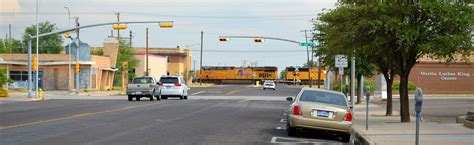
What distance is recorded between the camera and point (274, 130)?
20250 mm

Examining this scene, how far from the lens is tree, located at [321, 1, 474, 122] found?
70.6 ft

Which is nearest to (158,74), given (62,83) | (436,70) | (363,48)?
(62,83)

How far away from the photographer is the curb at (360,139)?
16.8m

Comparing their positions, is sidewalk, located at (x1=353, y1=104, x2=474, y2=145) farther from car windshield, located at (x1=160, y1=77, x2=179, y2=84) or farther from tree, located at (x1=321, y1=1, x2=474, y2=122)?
car windshield, located at (x1=160, y1=77, x2=179, y2=84)

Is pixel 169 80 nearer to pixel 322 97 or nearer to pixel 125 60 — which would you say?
pixel 322 97

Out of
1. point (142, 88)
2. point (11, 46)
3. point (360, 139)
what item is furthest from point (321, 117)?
point (11, 46)

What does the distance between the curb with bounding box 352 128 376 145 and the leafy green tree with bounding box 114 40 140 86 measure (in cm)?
7129

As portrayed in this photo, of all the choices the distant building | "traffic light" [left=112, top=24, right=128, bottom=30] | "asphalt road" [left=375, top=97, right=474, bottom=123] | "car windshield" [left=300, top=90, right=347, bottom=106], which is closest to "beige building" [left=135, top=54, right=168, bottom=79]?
the distant building

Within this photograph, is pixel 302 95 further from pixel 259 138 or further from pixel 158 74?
→ pixel 158 74

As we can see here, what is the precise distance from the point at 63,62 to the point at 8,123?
49759mm

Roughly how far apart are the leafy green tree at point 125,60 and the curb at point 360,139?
234ft

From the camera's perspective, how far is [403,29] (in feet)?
71.6

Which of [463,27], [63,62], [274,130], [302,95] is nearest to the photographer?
[302,95]

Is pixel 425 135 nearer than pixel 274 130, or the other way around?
pixel 425 135
